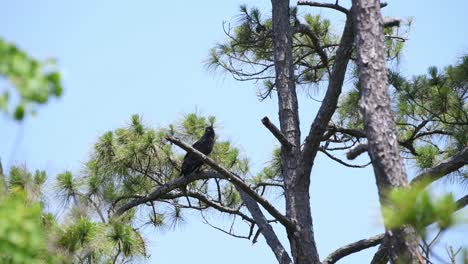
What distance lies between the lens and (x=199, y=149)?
21.1 feet

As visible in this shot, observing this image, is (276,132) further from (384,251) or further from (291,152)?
(384,251)

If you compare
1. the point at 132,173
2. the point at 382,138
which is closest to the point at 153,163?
the point at 132,173

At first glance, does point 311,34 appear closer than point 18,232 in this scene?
No

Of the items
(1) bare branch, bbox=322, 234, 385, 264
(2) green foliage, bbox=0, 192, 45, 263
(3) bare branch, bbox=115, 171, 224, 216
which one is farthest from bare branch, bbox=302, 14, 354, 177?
(2) green foliage, bbox=0, 192, 45, 263

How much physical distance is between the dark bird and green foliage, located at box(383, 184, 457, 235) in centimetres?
397

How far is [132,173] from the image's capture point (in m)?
6.55

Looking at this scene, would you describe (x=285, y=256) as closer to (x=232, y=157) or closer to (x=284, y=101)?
(x=284, y=101)

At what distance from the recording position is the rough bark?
3270 millimetres

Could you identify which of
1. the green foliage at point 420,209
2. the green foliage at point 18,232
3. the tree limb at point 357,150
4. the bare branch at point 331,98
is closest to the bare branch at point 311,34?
the bare branch at point 331,98

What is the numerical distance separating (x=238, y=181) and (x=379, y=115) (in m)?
1.23

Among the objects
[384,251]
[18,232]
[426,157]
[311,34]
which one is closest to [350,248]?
[384,251]

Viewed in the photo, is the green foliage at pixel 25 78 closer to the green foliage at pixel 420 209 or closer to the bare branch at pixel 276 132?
the green foliage at pixel 420 209

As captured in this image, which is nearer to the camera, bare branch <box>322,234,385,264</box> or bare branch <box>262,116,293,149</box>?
bare branch <box>262,116,293,149</box>

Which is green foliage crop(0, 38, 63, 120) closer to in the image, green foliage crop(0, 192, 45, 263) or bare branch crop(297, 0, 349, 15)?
green foliage crop(0, 192, 45, 263)
